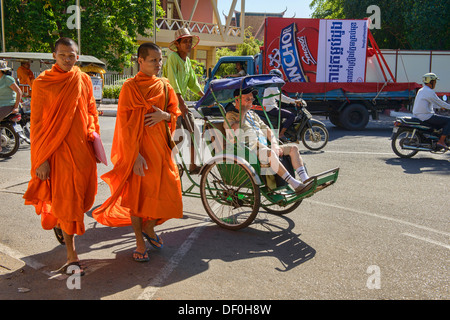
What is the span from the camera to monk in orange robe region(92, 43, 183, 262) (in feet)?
12.9

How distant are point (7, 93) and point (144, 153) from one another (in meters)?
5.98

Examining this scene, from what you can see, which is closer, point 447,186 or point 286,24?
point 447,186

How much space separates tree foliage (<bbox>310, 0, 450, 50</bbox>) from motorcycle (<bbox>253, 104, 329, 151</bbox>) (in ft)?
49.5

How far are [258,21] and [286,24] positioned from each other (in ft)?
210

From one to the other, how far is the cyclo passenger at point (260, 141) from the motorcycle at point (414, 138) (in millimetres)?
5064

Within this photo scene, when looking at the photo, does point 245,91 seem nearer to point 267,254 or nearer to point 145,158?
point 145,158

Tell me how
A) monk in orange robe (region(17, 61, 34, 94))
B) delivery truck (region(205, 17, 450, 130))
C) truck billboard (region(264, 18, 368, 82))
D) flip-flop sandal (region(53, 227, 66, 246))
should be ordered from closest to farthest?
flip-flop sandal (region(53, 227, 66, 246)) < monk in orange robe (region(17, 61, 34, 94)) < delivery truck (region(205, 17, 450, 130)) < truck billboard (region(264, 18, 368, 82))

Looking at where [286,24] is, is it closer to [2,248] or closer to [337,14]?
[2,248]

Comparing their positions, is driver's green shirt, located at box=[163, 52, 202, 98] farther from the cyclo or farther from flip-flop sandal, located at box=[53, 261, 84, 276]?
flip-flop sandal, located at box=[53, 261, 84, 276]

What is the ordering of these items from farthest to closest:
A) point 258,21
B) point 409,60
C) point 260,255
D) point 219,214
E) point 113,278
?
1. point 258,21
2. point 409,60
3. point 219,214
4. point 260,255
5. point 113,278

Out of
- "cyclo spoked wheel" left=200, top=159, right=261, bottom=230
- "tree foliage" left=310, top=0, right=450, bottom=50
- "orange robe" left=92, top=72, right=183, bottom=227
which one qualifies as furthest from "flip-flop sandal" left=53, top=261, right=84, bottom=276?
"tree foliage" left=310, top=0, right=450, bottom=50

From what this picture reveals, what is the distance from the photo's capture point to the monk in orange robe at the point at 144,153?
3.92 metres

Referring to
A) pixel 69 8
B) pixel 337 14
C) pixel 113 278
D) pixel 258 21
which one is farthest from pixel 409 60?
pixel 258 21

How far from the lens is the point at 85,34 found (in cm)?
2300
